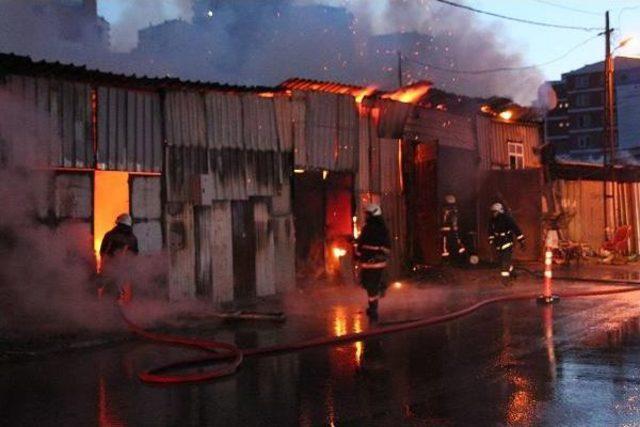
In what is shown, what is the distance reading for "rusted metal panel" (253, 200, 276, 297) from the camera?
12.9m

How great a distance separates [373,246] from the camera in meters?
10.5

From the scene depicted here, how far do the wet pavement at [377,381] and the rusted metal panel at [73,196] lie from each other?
2.84 m

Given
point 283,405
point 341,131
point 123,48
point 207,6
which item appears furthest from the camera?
point 207,6

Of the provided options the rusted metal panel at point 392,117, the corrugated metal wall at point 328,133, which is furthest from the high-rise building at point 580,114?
the corrugated metal wall at point 328,133

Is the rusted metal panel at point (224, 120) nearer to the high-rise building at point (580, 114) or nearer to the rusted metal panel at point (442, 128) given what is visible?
the rusted metal panel at point (442, 128)

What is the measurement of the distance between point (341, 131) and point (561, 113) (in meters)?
79.6

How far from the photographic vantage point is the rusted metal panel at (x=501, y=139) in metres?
19.2

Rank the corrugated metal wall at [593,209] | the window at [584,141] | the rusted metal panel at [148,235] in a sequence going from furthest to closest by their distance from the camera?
the window at [584,141], the corrugated metal wall at [593,209], the rusted metal panel at [148,235]

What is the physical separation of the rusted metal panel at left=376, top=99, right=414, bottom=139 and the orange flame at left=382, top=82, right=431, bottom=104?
0.15 metres

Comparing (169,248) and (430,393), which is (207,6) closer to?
(169,248)

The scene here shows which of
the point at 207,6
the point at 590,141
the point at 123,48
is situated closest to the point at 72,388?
the point at 123,48

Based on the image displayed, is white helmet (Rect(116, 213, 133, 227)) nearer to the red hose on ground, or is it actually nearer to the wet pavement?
the red hose on ground

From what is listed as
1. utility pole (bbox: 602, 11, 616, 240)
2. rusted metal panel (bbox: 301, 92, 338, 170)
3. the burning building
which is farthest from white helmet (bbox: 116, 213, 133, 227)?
utility pole (bbox: 602, 11, 616, 240)

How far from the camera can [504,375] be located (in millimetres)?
6559
